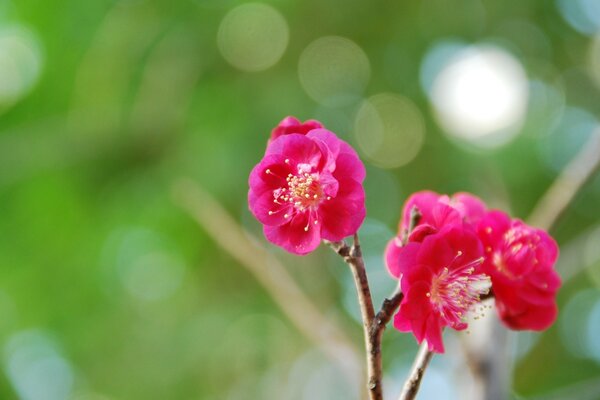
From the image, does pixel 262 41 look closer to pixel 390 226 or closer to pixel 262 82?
pixel 262 82

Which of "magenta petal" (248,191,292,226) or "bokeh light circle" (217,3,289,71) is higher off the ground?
"bokeh light circle" (217,3,289,71)

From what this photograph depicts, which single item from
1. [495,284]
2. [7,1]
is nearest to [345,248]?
[495,284]

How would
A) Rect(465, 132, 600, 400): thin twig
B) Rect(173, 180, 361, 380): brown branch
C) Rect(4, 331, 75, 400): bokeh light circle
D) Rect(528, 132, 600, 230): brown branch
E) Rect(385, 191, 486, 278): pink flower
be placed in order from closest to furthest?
Rect(385, 191, 486, 278): pink flower → Rect(465, 132, 600, 400): thin twig → Rect(528, 132, 600, 230): brown branch → Rect(173, 180, 361, 380): brown branch → Rect(4, 331, 75, 400): bokeh light circle

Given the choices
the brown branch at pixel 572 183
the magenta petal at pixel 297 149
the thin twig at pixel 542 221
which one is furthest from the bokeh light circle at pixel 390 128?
the magenta petal at pixel 297 149

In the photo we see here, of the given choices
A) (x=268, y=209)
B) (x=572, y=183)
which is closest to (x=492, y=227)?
(x=268, y=209)

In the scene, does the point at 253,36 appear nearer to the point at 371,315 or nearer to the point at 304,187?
the point at 304,187

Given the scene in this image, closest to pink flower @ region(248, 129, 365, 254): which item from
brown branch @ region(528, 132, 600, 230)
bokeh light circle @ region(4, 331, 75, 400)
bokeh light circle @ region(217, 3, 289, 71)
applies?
brown branch @ region(528, 132, 600, 230)

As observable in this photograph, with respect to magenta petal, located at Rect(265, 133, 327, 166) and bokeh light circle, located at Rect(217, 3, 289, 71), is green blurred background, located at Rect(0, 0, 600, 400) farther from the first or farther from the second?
magenta petal, located at Rect(265, 133, 327, 166)
